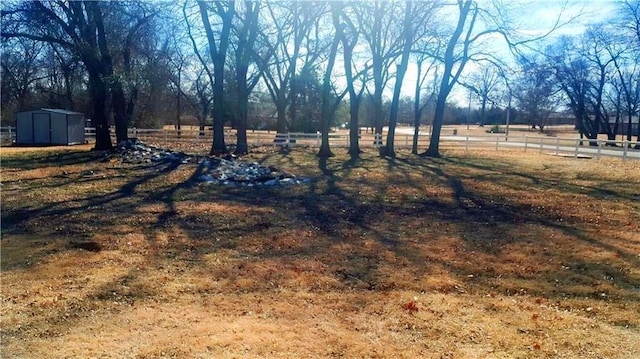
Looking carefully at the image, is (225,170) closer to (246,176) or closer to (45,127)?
(246,176)

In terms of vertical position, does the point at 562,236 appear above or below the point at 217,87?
below

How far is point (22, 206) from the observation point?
Answer: 9.07 metres

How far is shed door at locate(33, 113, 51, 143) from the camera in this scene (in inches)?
1018

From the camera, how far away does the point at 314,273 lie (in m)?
5.79

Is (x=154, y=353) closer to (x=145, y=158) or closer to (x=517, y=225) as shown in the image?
(x=517, y=225)

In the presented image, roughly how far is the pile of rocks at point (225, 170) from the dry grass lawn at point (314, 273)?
134cm

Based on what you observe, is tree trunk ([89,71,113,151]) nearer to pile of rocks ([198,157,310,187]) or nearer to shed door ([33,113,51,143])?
shed door ([33,113,51,143])

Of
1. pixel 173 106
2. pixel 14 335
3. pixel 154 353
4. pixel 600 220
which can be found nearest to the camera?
pixel 154 353

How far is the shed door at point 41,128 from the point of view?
84.8 ft

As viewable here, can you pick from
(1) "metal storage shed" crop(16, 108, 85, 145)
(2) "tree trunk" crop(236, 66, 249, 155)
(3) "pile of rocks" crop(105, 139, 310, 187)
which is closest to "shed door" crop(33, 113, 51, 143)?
(1) "metal storage shed" crop(16, 108, 85, 145)

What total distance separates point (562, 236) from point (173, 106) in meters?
48.0

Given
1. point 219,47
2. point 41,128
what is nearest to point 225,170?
point 219,47

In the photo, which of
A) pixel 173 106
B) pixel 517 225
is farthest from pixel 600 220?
pixel 173 106

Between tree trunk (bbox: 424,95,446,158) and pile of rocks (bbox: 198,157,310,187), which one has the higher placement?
tree trunk (bbox: 424,95,446,158)
